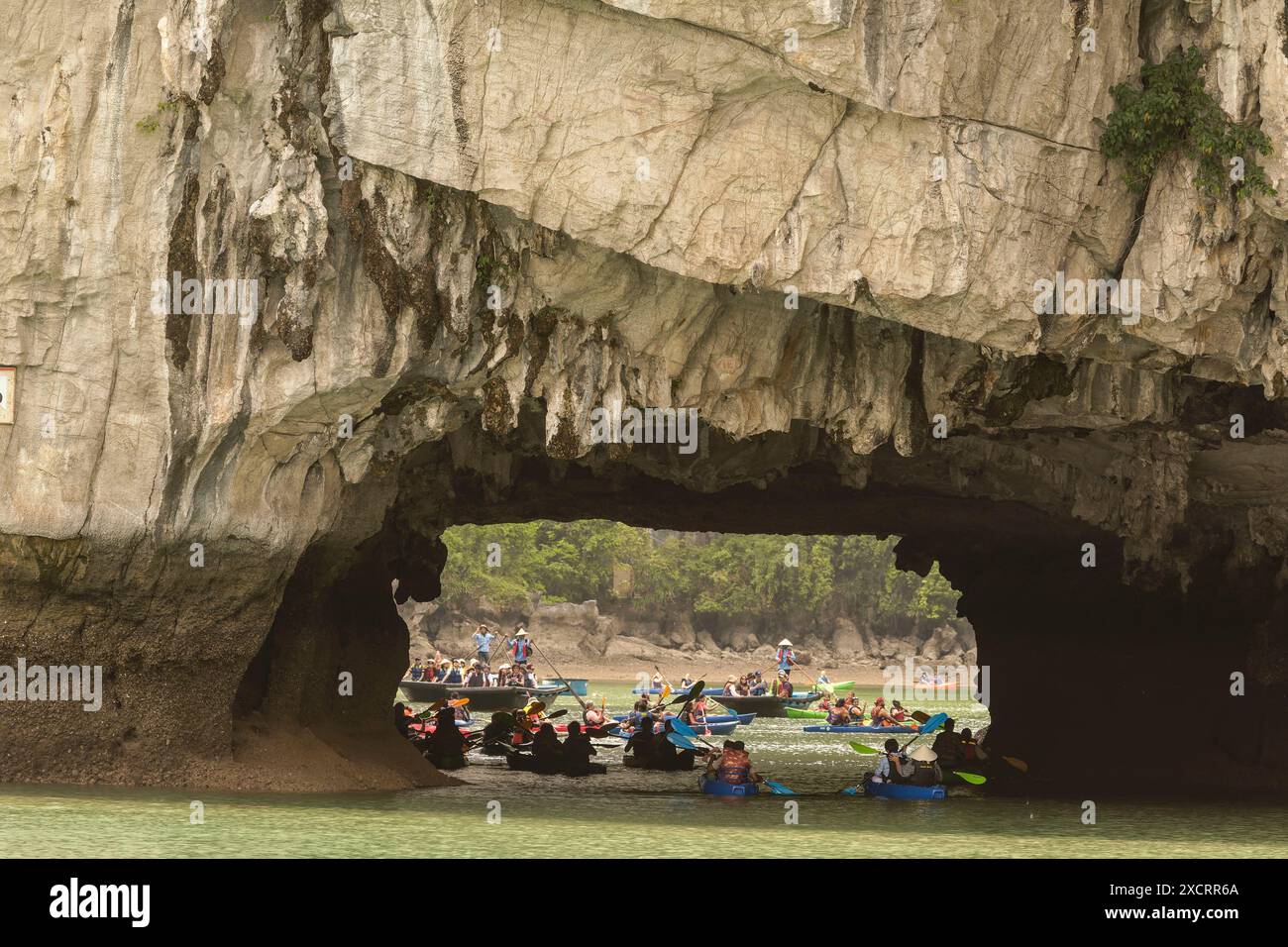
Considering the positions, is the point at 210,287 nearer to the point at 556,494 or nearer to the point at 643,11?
the point at 643,11

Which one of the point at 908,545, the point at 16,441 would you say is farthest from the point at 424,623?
the point at 16,441

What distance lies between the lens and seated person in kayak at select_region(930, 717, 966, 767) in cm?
2741

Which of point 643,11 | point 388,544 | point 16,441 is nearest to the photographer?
point 643,11

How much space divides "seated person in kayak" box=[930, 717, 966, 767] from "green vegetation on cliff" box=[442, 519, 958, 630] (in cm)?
4588

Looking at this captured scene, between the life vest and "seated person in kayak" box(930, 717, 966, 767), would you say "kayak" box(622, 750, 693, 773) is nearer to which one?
"seated person in kayak" box(930, 717, 966, 767)

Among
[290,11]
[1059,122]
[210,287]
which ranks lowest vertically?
[210,287]

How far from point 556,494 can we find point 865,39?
12.5 m

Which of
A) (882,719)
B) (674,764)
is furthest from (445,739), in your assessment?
(882,719)

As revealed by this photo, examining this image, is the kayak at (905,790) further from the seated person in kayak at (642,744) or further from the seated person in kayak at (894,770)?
the seated person in kayak at (642,744)

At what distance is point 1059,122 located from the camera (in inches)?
671

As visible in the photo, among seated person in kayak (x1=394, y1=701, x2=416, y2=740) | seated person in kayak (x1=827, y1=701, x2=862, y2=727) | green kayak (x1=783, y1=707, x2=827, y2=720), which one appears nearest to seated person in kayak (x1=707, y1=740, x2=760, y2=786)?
seated person in kayak (x1=394, y1=701, x2=416, y2=740)

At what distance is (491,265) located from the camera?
1828cm

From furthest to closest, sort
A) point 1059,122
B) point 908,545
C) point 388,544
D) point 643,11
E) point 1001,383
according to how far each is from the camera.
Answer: point 908,545, point 388,544, point 1001,383, point 1059,122, point 643,11

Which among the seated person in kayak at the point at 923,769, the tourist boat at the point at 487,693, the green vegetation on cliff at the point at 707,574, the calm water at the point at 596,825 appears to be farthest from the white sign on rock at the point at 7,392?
the green vegetation on cliff at the point at 707,574
